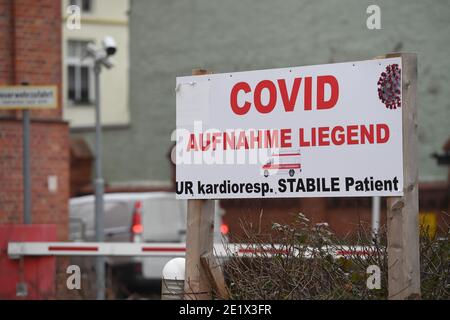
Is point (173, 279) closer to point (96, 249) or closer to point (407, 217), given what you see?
point (407, 217)

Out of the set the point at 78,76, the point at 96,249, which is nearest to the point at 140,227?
the point at 96,249

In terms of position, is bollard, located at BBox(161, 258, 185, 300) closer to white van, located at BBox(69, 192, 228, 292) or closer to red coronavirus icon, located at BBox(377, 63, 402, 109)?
red coronavirus icon, located at BBox(377, 63, 402, 109)

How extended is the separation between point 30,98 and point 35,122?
2996 mm

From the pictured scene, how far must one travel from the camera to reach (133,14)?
34.0 meters

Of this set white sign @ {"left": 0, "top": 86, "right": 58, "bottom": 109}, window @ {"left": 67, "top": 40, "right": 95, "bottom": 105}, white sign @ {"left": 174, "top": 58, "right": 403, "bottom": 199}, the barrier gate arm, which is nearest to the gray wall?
window @ {"left": 67, "top": 40, "right": 95, "bottom": 105}

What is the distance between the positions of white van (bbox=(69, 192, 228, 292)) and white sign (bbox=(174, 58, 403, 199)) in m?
9.37

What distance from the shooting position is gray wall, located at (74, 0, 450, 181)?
28.4m

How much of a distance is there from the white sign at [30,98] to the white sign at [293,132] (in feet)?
19.0

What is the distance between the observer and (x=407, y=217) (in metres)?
5.84

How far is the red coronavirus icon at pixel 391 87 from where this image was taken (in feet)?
19.5
